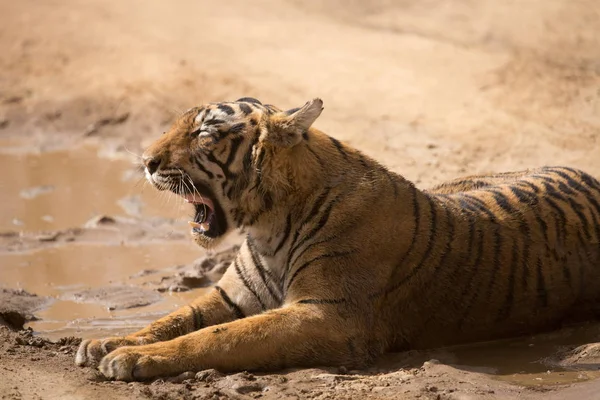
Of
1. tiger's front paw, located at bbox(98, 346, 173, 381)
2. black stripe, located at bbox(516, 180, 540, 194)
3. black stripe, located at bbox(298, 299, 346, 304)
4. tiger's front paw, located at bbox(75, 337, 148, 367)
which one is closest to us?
tiger's front paw, located at bbox(98, 346, 173, 381)

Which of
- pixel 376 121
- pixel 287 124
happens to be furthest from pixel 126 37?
pixel 287 124

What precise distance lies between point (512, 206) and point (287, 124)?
3.90 ft

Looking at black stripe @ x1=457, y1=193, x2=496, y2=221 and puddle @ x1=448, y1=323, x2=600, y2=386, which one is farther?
black stripe @ x1=457, y1=193, x2=496, y2=221

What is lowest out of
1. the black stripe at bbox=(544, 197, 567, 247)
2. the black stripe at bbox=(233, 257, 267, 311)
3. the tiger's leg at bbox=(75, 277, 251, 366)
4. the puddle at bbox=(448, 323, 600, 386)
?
the puddle at bbox=(448, 323, 600, 386)

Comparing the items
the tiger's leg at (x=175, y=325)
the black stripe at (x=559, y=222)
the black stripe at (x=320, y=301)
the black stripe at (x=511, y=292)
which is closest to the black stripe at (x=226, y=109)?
the tiger's leg at (x=175, y=325)

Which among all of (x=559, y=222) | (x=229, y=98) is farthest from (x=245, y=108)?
(x=229, y=98)

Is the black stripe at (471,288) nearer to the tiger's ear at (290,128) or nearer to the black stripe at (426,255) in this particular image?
the black stripe at (426,255)

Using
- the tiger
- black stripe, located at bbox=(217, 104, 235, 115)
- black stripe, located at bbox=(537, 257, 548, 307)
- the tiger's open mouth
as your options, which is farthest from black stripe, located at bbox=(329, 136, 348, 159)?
black stripe, located at bbox=(537, 257, 548, 307)

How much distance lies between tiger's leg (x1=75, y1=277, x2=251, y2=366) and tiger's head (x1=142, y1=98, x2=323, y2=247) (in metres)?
0.32

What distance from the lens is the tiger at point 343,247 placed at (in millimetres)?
4633

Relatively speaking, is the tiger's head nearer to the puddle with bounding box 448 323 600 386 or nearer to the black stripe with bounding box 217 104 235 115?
the black stripe with bounding box 217 104 235 115

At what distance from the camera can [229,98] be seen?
29.1 feet

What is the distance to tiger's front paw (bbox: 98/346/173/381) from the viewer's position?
4223 mm

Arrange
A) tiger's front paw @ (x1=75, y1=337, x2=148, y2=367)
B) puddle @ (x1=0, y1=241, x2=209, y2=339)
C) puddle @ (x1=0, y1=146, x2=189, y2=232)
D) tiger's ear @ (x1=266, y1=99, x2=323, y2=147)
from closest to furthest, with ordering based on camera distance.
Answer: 1. tiger's front paw @ (x1=75, y1=337, x2=148, y2=367)
2. tiger's ear @ (x1=266, y1=99, x2=323, y2=147)
3. puddle @ (x1=0, y1=241, x2=209, y2=339)
4. puddle @ (x1=0, y1=146, x2=189, y2=232)
